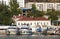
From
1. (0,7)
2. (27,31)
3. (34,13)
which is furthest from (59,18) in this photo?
(27,31)

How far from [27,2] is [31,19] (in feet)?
59.8

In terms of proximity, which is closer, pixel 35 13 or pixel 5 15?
pixel 5 15

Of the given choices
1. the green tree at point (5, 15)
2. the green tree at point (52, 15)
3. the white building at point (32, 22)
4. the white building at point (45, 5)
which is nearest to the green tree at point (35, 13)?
the green tree at point (52, 15)

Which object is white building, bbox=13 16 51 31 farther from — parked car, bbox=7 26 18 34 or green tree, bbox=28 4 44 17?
parked car, bbox=7 26 18 34

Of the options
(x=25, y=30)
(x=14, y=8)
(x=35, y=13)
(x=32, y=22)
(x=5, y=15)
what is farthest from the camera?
(x=14, y=8)

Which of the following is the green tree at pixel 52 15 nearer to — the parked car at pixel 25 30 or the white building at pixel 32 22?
the white building at pixel 32 22

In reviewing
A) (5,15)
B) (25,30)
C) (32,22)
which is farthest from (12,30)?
(5,15)

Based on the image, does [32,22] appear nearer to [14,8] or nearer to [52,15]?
[52,15]

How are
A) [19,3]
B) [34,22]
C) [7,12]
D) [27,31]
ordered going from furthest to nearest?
[19,3], [7,12], [34,22], [27,31]

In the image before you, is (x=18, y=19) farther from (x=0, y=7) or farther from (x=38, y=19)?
(x=0, y=7)

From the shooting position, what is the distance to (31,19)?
207 ft

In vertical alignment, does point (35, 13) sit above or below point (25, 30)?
below

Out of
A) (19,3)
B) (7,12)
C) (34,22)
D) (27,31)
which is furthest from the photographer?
(19,3)

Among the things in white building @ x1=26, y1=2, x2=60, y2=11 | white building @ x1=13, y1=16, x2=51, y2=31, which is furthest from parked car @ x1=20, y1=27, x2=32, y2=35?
white building @ x1=26, y1=2, x2=60, y2=11
